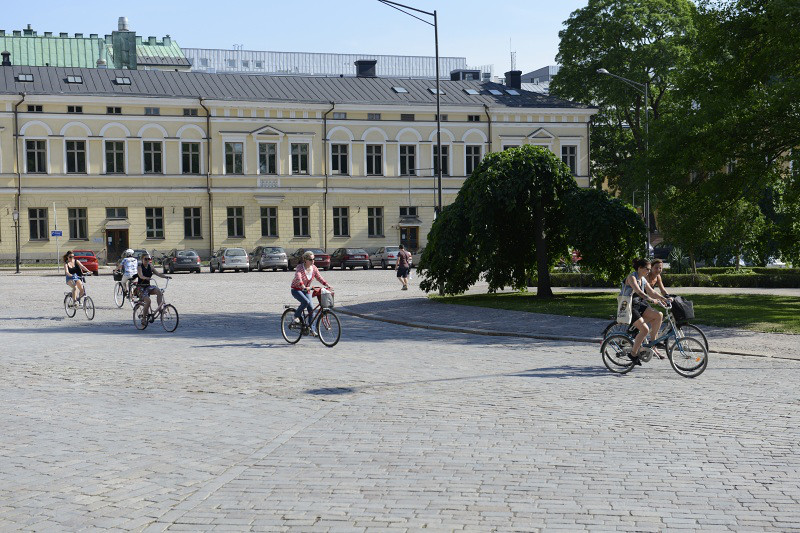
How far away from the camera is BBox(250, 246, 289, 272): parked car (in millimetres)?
62469

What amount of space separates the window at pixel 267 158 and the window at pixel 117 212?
9.41 m

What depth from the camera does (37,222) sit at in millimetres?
66562

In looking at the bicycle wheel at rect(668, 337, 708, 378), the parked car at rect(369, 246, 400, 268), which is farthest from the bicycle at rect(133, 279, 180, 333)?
the parked car at rect(369, 246, 400, 268)

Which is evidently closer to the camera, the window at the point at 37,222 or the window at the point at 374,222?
→ the window at the point at 37,222

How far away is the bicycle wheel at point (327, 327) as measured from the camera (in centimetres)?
1964

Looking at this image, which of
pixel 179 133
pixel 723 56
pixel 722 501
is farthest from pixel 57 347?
pixel 179 133

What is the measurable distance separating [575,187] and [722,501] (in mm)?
25640

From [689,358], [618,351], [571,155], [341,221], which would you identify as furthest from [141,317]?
[571,155]

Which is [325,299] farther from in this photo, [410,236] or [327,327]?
[410,236]

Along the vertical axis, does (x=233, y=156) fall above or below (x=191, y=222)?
above

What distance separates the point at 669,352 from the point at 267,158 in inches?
2289

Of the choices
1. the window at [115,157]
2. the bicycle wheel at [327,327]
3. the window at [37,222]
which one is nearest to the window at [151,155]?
the window at [115,157]

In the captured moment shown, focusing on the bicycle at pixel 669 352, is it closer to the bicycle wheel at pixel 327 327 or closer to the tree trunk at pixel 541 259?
the bicycle wheel at pixel 327 327

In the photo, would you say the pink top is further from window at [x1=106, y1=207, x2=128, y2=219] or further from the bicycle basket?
window at [x1=106, y1=207, x2=128, y2=219]
